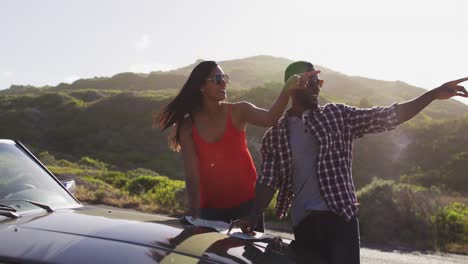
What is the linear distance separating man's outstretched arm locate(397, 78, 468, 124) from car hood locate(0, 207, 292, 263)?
3.69 ft

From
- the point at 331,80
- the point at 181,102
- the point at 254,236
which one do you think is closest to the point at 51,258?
the point at 254,236

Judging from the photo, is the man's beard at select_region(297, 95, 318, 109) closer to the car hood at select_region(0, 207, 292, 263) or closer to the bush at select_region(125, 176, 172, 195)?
the car hood at select_region(0, 207, 292, 263)

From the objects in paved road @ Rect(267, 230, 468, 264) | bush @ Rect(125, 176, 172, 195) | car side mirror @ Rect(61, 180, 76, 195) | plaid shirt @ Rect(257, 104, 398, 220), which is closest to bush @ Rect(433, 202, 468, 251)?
paved road @ Rect(267, 230, 468, 264)

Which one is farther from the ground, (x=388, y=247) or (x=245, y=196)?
(x=245, y=196)

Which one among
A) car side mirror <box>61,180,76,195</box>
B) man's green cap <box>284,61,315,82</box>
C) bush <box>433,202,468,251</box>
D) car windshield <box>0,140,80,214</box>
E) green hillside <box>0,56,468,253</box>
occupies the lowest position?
green hillside <box>0,56,468,253</box>

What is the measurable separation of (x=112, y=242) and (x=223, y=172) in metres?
1.44

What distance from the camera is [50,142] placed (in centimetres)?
5969

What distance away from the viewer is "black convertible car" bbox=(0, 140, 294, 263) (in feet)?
7.39

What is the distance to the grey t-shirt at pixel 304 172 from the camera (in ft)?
11.0

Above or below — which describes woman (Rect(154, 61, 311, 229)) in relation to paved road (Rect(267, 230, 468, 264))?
above

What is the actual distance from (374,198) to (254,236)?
9.38 meters

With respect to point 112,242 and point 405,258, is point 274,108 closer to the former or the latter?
point 112,242

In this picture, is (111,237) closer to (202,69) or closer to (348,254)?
(348,254)

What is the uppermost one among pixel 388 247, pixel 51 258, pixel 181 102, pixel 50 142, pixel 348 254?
pixel 181 102
